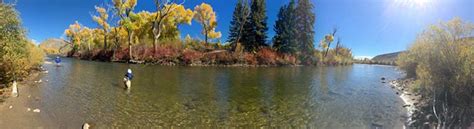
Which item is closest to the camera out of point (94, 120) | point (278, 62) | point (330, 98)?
point (94, 120)

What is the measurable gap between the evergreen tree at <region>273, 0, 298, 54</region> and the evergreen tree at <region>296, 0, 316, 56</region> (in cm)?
128

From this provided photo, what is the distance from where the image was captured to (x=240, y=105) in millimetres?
11414

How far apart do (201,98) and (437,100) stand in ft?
30.3

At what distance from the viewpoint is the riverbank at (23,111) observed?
7.70m

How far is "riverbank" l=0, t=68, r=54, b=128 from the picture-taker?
770 centimetres

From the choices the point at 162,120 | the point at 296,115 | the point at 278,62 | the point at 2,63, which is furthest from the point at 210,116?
the point at 278,62

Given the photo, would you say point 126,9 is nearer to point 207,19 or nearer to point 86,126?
point 207,19

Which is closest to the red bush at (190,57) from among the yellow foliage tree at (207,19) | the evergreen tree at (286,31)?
the yellow foliage tree at (207,19)

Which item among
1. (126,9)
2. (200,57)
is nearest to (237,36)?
(200,57)

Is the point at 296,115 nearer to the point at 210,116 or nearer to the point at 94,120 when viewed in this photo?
the point at 210,116

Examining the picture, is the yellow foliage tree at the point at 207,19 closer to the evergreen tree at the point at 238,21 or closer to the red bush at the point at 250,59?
the evergreen tree at the point at 238,21

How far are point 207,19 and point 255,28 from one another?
932 centimetres

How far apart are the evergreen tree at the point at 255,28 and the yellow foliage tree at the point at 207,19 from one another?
21.0 feet

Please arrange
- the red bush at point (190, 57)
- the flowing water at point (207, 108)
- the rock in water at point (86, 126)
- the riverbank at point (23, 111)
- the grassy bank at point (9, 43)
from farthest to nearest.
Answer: the red bush at point (190, 57)
the grassy bank at point (9, 43)
the flowing water at point (207, 108)
the riverbank at point (23, 111)
the rock in water at point (86, 126)
